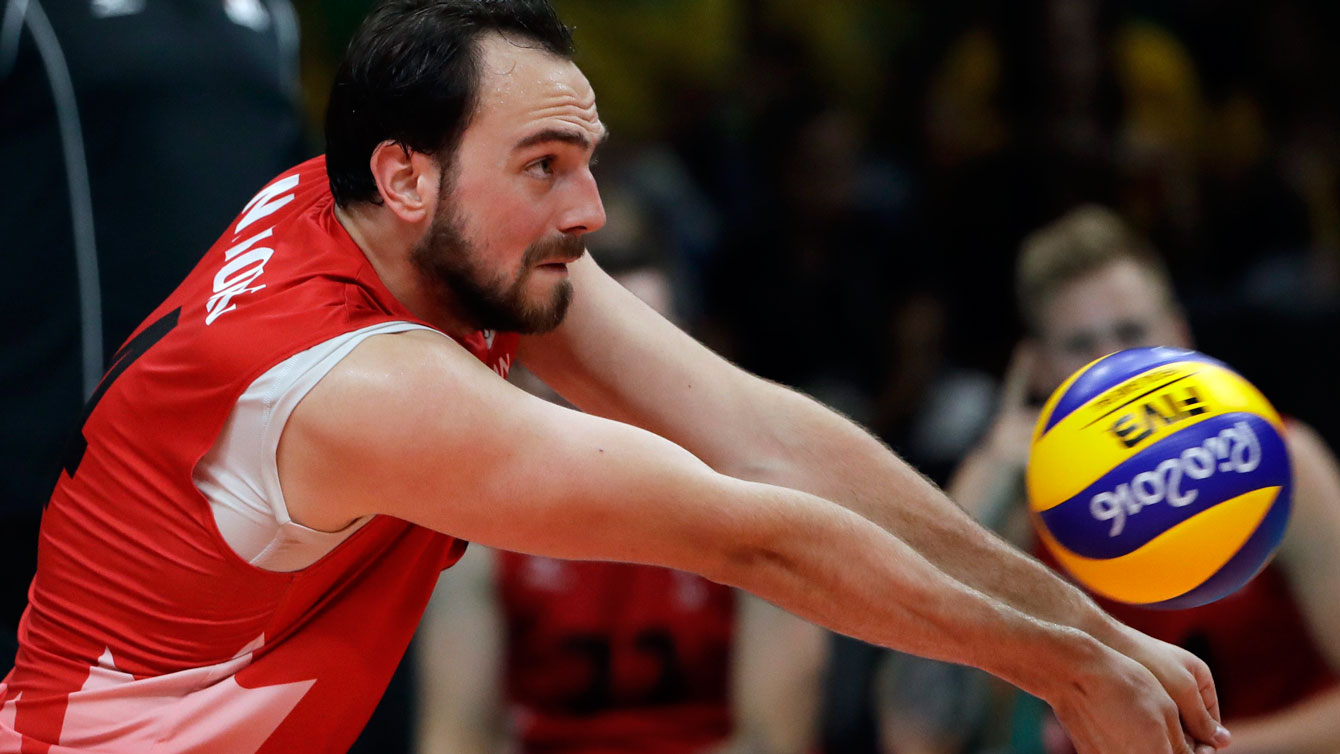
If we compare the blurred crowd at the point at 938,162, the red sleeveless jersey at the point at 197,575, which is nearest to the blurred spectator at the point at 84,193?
the red sleeveless jersey at the point at 197,575

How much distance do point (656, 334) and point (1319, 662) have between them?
2.26m

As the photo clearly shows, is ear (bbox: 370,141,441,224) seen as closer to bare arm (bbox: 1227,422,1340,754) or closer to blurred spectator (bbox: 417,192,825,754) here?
blurred spectator (bbox: 417,192,825,754)

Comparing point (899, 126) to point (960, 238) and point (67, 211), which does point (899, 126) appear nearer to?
point (960, 238)

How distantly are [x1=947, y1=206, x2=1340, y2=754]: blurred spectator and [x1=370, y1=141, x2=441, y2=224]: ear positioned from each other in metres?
1.85

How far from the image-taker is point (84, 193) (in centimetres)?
293

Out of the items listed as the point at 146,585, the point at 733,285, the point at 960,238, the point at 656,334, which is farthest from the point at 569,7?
the point at 146,585

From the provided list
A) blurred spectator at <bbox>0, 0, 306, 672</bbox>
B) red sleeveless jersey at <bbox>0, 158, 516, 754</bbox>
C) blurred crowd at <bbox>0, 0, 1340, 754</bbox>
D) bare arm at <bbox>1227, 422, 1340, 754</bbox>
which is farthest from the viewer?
blurred crowd at <bbox>0, 0, 1340, 754</bbox>

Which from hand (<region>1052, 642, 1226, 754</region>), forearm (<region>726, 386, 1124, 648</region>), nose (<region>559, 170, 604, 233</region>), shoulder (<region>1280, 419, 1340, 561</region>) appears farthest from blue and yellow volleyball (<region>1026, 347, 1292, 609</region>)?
shoulder (<region>1280, 419, 1340, 561</region>)

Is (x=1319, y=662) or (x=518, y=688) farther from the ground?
(x=1319, y=662)

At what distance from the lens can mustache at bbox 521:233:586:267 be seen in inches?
87.0

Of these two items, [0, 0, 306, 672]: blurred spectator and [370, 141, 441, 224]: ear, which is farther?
[0, 0, 306, 672]: blurred spectator

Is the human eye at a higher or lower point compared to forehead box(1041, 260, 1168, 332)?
higher

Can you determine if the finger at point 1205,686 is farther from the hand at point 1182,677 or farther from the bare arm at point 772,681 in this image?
the bare arm at point 772,681

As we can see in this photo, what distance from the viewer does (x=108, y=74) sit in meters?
2.90
